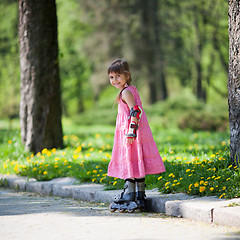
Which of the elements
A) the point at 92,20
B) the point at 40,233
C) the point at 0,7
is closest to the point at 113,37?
the point at 92,20

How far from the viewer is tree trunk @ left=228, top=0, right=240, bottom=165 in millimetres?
5930

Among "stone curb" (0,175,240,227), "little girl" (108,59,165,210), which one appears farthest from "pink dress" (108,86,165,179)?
"stone curb" (0,175,240,227)

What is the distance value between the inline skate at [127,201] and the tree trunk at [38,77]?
16.7 feet

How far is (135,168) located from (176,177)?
986mm

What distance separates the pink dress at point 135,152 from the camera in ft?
18.5

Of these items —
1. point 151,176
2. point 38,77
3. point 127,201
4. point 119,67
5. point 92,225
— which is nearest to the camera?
point 92,225

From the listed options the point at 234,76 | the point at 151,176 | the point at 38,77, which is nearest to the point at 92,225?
the point at 151,176

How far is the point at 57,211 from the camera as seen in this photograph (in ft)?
18.7

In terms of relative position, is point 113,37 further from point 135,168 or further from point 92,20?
point 135,168

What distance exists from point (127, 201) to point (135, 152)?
0.61 m

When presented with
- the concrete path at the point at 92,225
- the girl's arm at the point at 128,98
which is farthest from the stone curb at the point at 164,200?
the girl's arm at the point at 128,98

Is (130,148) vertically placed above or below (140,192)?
above

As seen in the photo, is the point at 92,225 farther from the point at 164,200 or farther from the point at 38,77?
the point at 38,77

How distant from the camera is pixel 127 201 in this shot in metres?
5.62
